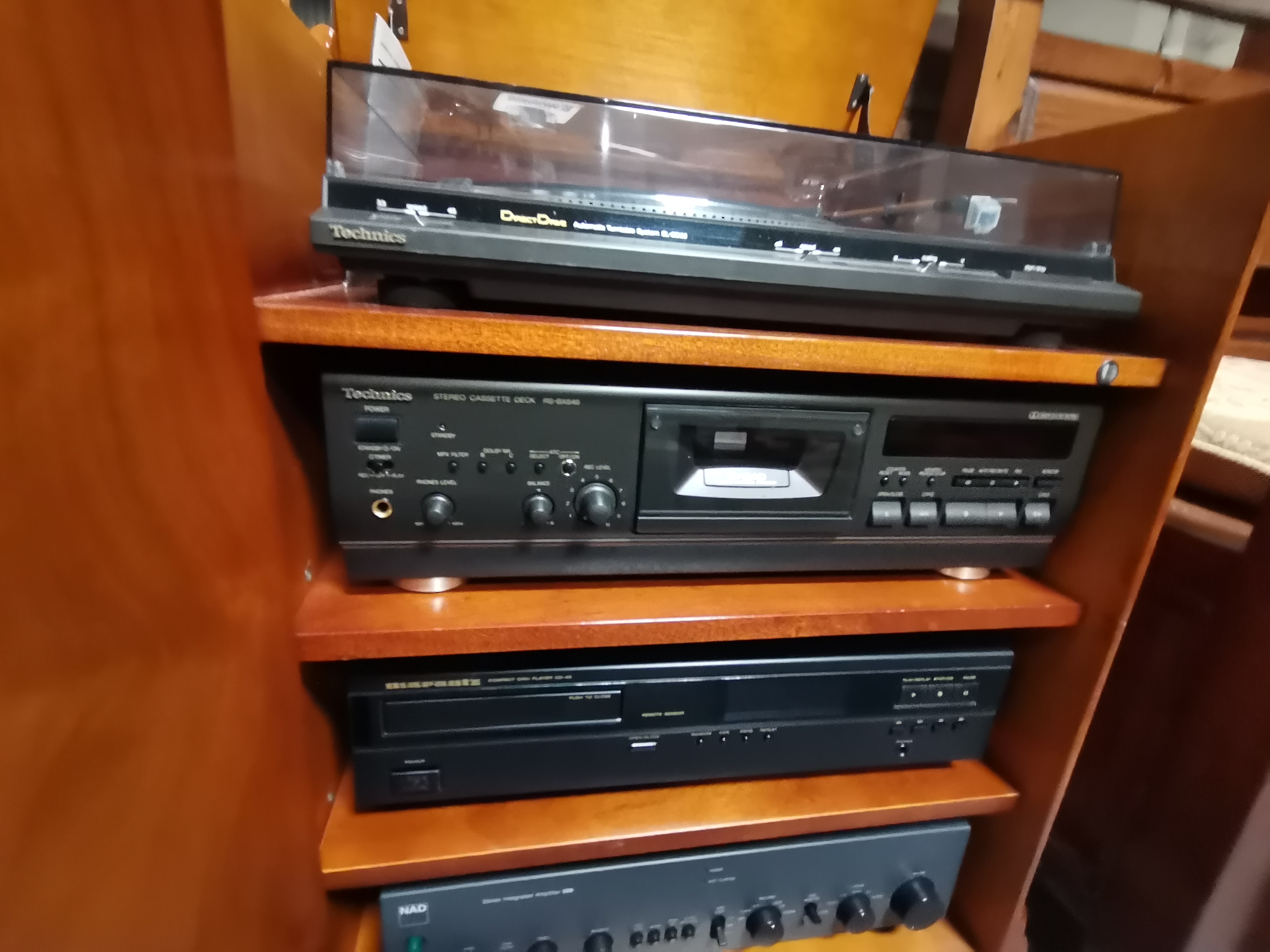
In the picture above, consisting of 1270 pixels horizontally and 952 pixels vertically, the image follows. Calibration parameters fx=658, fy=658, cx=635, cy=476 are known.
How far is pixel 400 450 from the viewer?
48 cm

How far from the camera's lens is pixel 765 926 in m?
0.69

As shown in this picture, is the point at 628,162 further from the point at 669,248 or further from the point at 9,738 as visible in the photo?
the point at 9,738

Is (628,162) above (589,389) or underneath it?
above

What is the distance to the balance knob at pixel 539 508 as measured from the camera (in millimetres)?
510

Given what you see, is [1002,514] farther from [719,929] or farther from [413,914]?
[413,914]

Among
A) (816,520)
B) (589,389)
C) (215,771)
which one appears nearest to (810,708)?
(816,520)

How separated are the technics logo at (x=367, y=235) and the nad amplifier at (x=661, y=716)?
33 cm

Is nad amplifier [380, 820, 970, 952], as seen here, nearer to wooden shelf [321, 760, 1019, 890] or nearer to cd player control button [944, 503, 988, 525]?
wooden shelf [321, 760, 1019, 890]

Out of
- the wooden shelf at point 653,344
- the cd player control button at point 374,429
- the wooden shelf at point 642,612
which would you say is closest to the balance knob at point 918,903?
the wooden shelf at point 642,612

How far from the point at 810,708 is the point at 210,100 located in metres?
0.66

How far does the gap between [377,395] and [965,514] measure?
508 millimetres

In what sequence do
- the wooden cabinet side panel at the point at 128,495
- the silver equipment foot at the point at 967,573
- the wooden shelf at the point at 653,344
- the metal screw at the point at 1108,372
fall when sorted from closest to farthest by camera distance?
the wooden cabinet side panel at the point at 128,495
the wooden shelf at the point at 653,344
the metal screw at the point at 1108,372
the silver equipment foot at the point at 967,573

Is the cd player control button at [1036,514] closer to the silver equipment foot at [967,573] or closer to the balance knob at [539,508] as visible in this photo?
the silver equipment foot at [967,573]

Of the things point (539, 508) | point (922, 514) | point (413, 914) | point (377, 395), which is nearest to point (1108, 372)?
point (922, 514)
